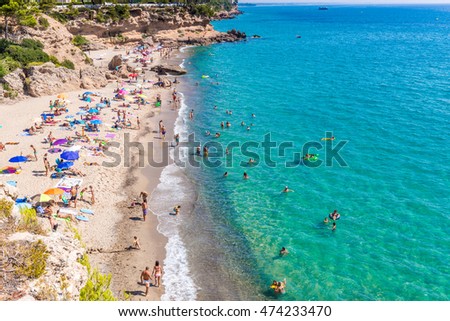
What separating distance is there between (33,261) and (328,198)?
66.0 feet

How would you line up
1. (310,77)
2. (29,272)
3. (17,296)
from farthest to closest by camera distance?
(310,77)
(29,272)
(17,296)

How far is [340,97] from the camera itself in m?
50.9

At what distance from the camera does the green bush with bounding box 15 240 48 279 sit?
1088cm

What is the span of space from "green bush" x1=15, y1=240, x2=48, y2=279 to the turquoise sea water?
8.26 meters

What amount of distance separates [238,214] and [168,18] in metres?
88.5

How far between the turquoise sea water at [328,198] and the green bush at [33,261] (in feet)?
27.1

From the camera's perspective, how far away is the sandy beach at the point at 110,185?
19156mm

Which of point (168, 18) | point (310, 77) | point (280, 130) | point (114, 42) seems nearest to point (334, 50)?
point (310, 77)

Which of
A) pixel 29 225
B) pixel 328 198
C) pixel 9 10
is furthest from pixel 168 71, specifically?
pixel 29 225

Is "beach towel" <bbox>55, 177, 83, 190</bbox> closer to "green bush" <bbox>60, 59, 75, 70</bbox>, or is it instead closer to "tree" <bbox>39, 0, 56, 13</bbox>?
"green bush" <bbox>60, 59, 75, 70</bbox>

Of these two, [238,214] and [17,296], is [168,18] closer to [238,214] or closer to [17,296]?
[238,214]

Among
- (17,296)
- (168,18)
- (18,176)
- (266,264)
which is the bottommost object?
(266,264)

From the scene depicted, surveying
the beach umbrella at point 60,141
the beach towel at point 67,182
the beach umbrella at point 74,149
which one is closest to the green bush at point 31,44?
the beach umbrella at point 60,141
